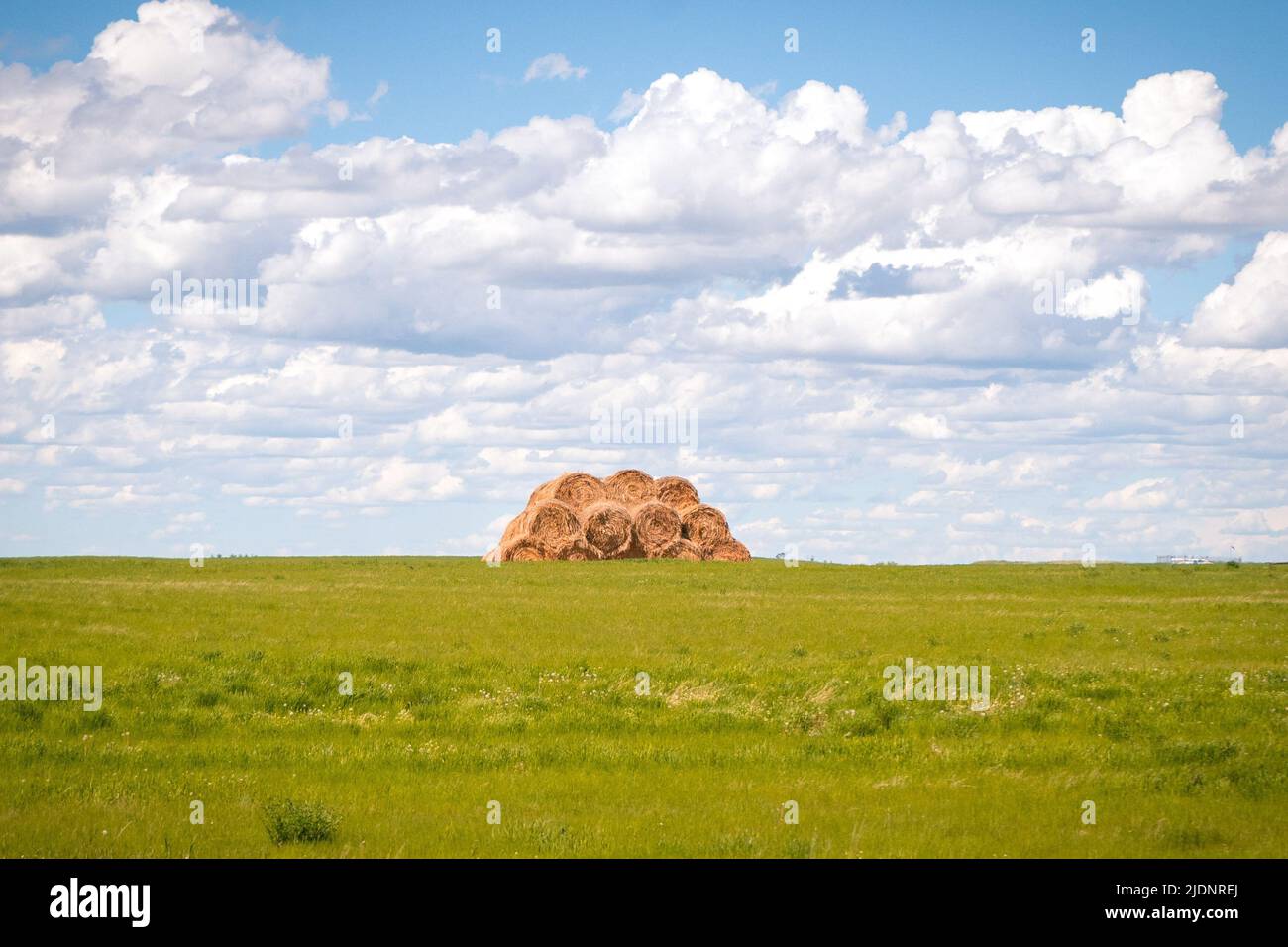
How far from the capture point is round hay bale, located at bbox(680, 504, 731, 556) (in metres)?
63.7

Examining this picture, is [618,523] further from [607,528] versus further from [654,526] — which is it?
[654,526]

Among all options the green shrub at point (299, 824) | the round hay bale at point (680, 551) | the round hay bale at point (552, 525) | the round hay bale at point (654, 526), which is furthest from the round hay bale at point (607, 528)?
the green shrub at point (299, 824)

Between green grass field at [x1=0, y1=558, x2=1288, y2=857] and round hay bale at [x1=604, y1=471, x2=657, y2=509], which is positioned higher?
round hay bale at [x1=604, y1=471, x2=657, y2=509]

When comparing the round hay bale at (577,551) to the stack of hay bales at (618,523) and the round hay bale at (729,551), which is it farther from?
the round hay bale at (729,551)

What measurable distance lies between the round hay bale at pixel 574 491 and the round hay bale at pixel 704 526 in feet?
15.1

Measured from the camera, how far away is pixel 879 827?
13.9m

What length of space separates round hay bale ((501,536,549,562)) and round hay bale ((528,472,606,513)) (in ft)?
10.9

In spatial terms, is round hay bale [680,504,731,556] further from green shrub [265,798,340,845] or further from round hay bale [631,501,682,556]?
green shrub [265,798,340,845]

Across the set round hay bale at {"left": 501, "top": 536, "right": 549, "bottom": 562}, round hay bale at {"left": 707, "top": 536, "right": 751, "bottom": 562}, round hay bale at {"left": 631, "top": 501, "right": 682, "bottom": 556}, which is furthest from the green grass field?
round hay bale at {"left": 707, "top": 536, "right": 751, "bottom": 562}

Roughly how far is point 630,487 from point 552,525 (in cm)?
667

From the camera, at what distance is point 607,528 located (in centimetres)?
5950

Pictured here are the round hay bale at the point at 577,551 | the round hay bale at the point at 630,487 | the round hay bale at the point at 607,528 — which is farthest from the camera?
the round hay bale at the point at 630,487

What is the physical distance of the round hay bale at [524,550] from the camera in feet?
191

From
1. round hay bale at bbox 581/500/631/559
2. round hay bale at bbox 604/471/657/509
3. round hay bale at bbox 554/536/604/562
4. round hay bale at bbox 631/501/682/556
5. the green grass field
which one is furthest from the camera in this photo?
round hay bale at bbox 604/471/657/509
